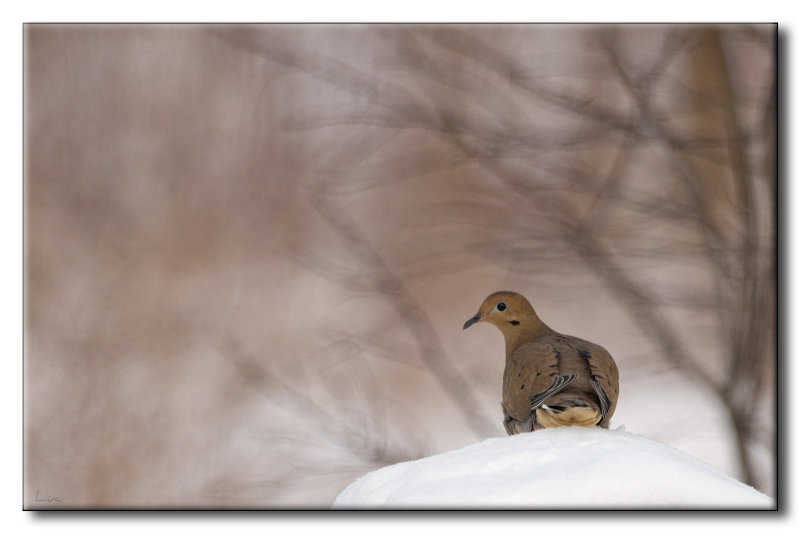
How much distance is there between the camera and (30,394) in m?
2.40

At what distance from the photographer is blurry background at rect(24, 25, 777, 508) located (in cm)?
247

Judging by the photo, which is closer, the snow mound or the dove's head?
the snow mound

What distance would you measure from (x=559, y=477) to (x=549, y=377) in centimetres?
37

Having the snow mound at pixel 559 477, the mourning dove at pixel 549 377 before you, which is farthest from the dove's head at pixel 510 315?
the snow mound at pixel 559 477

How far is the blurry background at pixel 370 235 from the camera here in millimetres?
2473

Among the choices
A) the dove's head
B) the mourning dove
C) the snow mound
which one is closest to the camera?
the snow mound

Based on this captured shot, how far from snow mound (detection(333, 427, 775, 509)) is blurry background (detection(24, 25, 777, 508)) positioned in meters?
0.60

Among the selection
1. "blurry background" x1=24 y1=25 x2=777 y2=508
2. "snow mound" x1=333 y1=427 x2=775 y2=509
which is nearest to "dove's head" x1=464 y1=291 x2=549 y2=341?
"blurry background" x1=24 y1=25 x2=777 y2=508

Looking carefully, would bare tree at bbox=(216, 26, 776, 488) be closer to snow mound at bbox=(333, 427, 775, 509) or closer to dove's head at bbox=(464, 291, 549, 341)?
dove's head at bbox=(464, 291, 549, 341)

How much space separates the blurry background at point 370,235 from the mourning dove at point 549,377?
0.14m

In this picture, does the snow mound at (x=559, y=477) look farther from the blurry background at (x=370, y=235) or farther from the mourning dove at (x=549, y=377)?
the blurry background at (x=370, y=235)

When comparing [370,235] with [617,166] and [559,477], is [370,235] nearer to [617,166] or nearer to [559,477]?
[617,166]

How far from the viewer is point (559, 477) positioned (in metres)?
1.75

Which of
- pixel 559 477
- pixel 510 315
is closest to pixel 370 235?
pixel 510 315
